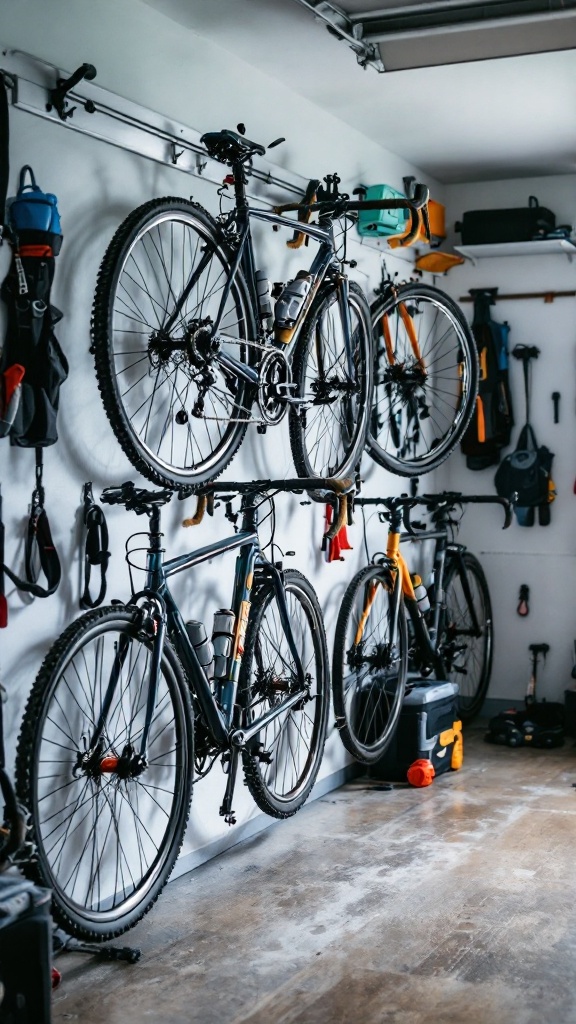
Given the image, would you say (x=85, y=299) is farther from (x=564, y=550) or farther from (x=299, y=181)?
(x=564, y=550)

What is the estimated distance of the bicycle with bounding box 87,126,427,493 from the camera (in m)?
2.96

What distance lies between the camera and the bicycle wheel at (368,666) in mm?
4324

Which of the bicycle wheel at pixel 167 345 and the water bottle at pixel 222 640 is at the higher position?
the bicycle wheel at pixel 167 345

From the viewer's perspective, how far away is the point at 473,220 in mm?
5648

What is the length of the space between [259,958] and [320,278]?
84.5 inches

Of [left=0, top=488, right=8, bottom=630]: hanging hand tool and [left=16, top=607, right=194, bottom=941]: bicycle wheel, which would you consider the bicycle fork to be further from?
[left=0, top=488, right=8, bottom=630]: hanging hand tool

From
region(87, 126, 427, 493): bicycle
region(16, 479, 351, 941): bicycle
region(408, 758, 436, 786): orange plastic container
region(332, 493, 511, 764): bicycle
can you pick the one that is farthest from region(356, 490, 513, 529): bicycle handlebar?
region(408, 758, 436, 786): orange plastic container

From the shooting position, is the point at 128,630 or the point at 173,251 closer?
the point at 128,630

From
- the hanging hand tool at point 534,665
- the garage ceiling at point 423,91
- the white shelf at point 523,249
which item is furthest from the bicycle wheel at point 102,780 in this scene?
the white shelf at point 523,249

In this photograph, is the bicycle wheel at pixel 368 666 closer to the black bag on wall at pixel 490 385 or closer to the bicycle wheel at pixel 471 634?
the bicycle wheel at pixel 471 634

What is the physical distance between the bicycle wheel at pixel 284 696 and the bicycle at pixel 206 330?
0.51 meters

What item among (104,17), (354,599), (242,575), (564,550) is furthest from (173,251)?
(564,550)

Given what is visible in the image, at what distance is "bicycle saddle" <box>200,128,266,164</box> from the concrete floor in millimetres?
2167

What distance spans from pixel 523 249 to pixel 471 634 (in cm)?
194
